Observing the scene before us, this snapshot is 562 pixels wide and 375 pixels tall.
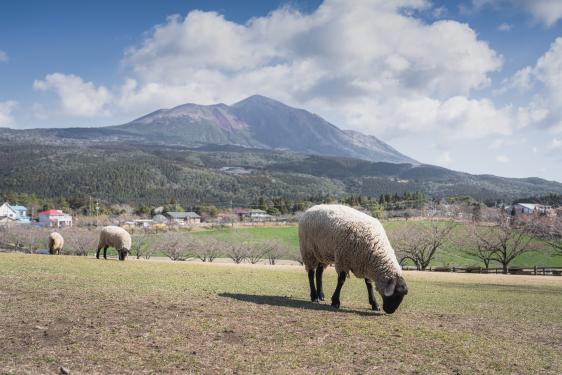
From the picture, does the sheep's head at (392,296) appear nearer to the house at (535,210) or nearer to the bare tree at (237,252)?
the bare tree at (237,252)

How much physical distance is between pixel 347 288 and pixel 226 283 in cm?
598

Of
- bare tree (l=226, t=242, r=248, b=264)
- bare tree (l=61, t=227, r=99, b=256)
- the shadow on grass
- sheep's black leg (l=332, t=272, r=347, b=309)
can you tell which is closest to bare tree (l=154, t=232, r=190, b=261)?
bare tree (l=226, t=242, r=248, b=264)

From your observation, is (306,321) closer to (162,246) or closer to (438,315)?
(438,315)

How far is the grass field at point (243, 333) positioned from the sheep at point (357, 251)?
71 cm

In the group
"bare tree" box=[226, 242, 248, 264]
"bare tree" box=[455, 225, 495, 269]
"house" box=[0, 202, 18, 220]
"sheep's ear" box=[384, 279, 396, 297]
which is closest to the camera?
"sheep's ear" box=[384, 279, 396, 297]

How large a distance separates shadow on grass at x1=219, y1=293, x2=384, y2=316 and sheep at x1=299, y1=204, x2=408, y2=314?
44 cm

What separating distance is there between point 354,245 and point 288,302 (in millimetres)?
2895

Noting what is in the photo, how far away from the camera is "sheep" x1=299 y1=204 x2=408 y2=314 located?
12.9 m

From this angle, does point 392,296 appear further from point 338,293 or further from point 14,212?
point 14,212

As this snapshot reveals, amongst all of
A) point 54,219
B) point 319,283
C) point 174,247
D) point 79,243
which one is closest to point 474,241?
point 174,247

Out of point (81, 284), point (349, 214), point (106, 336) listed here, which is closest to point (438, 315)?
point (349, 214)

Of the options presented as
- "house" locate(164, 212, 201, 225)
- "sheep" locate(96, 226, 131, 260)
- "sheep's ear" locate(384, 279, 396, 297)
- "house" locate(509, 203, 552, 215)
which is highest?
"house" locate(509, 203, 552, 215)

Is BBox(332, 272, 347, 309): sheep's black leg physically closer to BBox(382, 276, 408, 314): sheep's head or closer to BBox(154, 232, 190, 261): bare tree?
BBox(382, 276, 408, 314): sheep's head

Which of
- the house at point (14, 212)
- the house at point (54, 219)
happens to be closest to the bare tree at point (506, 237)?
the house at point (54, 219)
